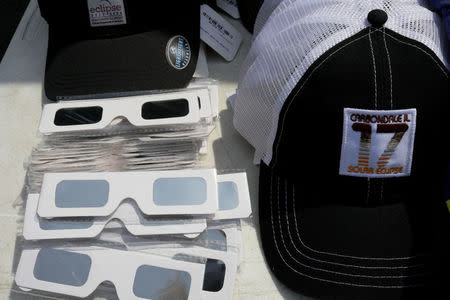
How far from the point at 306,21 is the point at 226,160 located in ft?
0.74

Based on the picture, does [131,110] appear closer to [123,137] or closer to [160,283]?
[123,137]

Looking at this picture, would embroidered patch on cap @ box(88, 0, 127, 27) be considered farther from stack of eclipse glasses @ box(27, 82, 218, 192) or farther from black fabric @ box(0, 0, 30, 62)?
black fabric @ box(0, 0, 30, 62)

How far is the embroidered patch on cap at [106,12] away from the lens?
633 millimetres

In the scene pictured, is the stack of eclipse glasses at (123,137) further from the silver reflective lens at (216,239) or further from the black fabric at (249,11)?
the black fabric at (249,11)

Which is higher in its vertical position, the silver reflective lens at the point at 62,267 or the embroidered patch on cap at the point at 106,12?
the embroidered patch on cap at the point at 106,12

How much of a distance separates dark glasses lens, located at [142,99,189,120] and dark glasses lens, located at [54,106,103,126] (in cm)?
7

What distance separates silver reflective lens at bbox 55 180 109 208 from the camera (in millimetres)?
547

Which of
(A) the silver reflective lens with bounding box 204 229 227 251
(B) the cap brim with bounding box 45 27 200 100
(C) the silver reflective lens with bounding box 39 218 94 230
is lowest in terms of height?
(A) the silver reflective lens with bounding box 204 229 227 251

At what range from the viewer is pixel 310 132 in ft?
1.63

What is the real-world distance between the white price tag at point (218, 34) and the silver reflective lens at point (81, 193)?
30 centimetres

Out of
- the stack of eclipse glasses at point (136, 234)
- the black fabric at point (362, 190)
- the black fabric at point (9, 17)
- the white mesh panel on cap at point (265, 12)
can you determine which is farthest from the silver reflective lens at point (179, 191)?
the black fabric at point (9, 17)

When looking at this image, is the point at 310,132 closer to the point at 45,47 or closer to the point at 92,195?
the point at 92,195

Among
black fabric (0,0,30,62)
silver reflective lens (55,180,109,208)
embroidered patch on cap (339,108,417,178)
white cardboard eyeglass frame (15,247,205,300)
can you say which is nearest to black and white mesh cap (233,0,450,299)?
embroidered patch on cap (339,108,417,178)

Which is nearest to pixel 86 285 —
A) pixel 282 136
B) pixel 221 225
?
pixel 221 225
